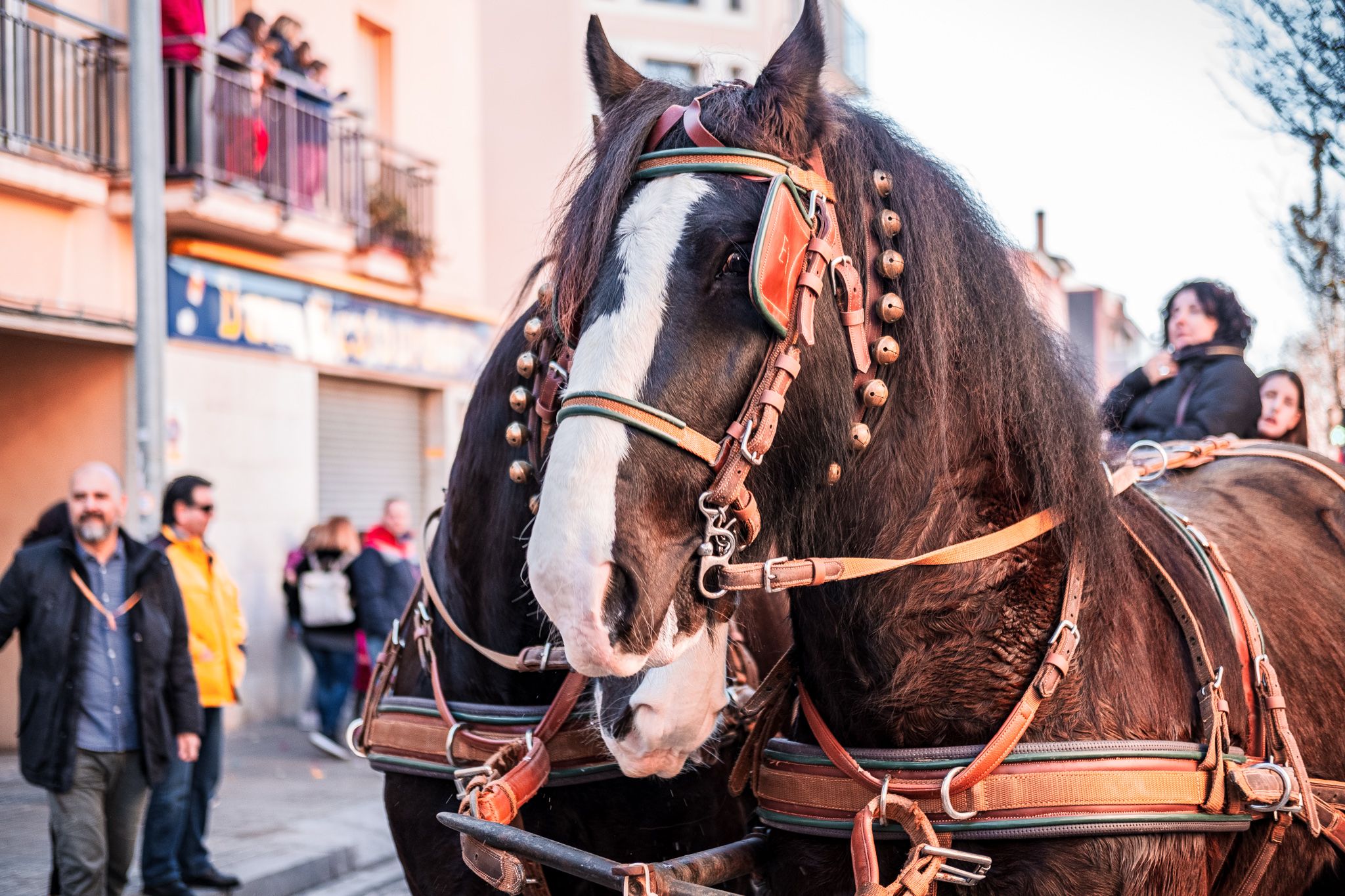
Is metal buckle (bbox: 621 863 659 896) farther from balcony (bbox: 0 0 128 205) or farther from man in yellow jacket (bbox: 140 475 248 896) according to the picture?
balcony (bbox: 0 0 128 205)

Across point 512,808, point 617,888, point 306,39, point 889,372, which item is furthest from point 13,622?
point 306,39

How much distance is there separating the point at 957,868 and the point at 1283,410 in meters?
3.34

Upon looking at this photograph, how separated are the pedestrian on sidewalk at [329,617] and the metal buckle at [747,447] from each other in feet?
28.0

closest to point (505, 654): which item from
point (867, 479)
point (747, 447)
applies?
point (867, 479)

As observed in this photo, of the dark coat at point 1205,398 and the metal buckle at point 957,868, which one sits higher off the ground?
the dark coat at point 1205,398

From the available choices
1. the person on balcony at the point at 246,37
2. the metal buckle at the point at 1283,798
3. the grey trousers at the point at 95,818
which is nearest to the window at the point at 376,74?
the person on balcony at the point at 246,37

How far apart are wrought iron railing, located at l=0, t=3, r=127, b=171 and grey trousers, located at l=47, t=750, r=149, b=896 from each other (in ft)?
16.7

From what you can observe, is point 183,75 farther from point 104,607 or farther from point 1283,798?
point 1283,798

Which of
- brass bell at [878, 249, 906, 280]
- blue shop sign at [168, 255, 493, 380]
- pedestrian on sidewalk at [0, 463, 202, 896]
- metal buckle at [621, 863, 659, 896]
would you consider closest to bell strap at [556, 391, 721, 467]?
brass bell at [878, 249, 906, 280]

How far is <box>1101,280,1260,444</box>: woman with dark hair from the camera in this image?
4.02 metres

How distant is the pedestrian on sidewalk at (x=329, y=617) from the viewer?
32.8 ft

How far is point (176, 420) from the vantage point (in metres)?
10.1

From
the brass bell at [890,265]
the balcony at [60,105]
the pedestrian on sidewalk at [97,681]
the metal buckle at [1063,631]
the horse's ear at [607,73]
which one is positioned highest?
the balcony at [60,105]

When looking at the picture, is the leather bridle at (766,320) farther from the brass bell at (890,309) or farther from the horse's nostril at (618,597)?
the horse's nostril at (618,597)
